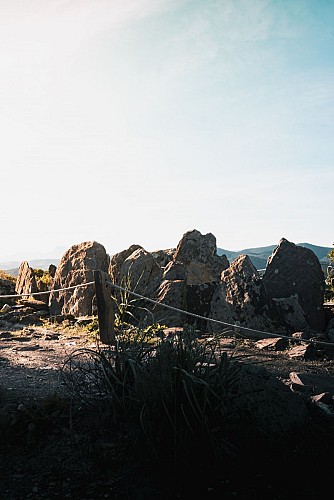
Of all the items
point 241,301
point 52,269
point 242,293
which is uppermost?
point 52,269

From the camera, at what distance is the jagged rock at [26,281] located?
42.1 feet

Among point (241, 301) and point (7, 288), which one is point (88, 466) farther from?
point (7, 288)

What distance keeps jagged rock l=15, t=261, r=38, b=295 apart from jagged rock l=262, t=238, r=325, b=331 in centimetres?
612

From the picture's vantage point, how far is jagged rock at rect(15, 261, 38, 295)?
12844 mm

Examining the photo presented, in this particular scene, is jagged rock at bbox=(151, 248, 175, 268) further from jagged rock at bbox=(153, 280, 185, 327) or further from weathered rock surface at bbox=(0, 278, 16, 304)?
weathered rock surface at bbox=(0, 278, 16, 304)

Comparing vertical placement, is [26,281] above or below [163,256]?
below

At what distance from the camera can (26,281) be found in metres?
13.3

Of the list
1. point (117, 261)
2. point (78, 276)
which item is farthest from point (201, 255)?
point (78, 276)

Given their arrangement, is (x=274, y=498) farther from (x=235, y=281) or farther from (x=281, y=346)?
(x=235, y=281)

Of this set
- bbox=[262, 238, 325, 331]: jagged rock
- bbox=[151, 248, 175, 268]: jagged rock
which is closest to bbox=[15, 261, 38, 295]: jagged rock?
bbox=[151, 248, 175, 268]: jagged rock

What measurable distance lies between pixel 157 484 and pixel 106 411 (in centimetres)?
82

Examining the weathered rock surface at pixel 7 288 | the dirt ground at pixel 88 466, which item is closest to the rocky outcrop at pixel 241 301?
the dirt ground at pixel 88 466

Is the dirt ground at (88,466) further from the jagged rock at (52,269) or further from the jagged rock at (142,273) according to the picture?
the jagged rock at (52,269)

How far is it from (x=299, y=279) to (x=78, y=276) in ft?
15.5
